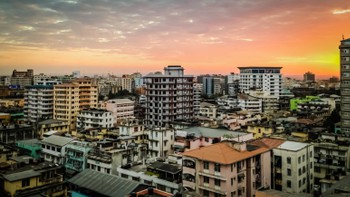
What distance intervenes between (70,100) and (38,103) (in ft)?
35.2

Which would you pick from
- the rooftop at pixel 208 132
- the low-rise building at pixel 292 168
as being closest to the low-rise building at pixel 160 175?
the low-rise building at pixel 292 168

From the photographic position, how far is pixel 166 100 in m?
71.0

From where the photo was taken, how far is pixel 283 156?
3169cm

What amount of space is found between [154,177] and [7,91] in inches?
4383

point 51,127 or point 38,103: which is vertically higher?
point 38,103

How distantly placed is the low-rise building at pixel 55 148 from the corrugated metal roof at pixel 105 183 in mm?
14336

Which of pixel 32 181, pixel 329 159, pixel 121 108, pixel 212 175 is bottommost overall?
pixel 329 159

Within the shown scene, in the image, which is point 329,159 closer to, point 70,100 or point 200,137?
point 200,137

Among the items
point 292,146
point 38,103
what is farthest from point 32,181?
point 38,103

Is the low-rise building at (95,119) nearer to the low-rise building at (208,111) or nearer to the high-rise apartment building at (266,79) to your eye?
the low-rise building at (208,111)

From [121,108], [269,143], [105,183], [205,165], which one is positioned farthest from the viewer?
[121,108]

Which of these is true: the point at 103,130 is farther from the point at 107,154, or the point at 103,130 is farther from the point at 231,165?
the point at 231,165

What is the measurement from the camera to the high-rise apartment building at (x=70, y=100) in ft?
239

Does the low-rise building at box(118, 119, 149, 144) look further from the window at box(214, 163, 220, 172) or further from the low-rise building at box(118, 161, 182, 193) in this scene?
the window at box(214, 163, 220, 172)
